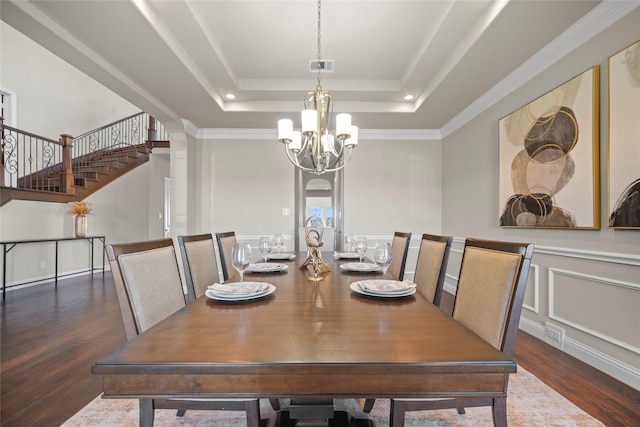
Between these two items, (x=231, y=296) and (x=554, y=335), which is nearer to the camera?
(x=231, y=296)

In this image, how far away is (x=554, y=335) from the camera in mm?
2297

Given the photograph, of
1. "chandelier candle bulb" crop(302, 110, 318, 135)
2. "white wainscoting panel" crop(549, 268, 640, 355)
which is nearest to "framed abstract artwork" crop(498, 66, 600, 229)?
"white wainscoting panel" crop(549, 268, 640, 355)

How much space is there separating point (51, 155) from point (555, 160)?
689 centimetres

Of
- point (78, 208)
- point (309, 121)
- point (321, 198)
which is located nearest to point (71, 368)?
point (309, 121)

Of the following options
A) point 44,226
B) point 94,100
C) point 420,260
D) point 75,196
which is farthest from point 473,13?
point 94,100

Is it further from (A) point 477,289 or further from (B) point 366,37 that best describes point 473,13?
(A) point 477,289

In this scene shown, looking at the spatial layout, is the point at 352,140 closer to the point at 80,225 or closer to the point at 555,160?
the point at 555,160

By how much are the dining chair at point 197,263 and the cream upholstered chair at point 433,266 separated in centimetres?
127

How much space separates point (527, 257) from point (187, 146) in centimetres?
426

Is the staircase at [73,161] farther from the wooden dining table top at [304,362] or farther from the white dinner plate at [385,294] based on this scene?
the white dinner plate at [385,294]

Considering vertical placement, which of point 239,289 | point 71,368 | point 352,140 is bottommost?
point 71,368

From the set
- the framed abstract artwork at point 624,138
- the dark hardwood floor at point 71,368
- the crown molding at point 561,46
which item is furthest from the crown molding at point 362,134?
the framed abstract artwork at point 624,138

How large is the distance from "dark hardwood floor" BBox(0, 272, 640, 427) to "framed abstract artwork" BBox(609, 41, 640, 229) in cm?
99

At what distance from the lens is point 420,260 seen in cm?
184
